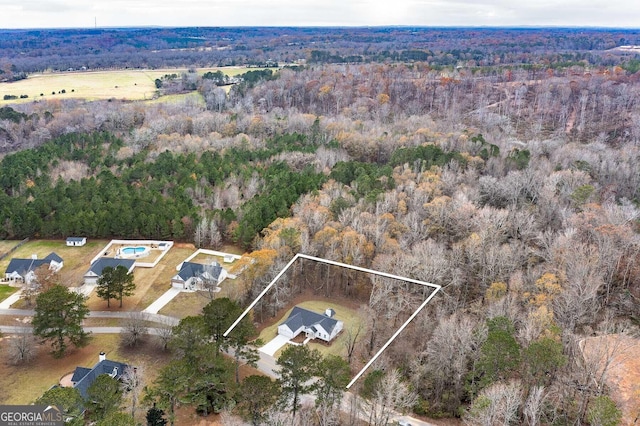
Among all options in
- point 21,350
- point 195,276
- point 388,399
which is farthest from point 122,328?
point 388,399

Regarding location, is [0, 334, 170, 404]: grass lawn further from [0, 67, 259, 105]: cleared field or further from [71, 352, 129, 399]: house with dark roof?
[0, 67, 259, 105]: cleared field

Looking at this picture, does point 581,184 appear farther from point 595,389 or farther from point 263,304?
point 263,304

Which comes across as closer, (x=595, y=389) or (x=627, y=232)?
(x=595, y=389)

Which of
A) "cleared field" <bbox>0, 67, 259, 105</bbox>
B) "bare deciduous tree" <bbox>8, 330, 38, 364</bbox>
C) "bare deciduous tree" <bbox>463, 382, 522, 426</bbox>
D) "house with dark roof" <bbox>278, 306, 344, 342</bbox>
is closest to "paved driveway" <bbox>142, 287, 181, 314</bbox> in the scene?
"bare deciduous tree" <bbox>8, 330, 38, 364</bbox>

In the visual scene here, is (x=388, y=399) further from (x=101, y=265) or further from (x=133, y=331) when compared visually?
(x=101, y=265)

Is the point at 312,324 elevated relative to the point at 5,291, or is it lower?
elevated

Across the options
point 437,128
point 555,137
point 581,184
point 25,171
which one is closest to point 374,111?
point 437,128
